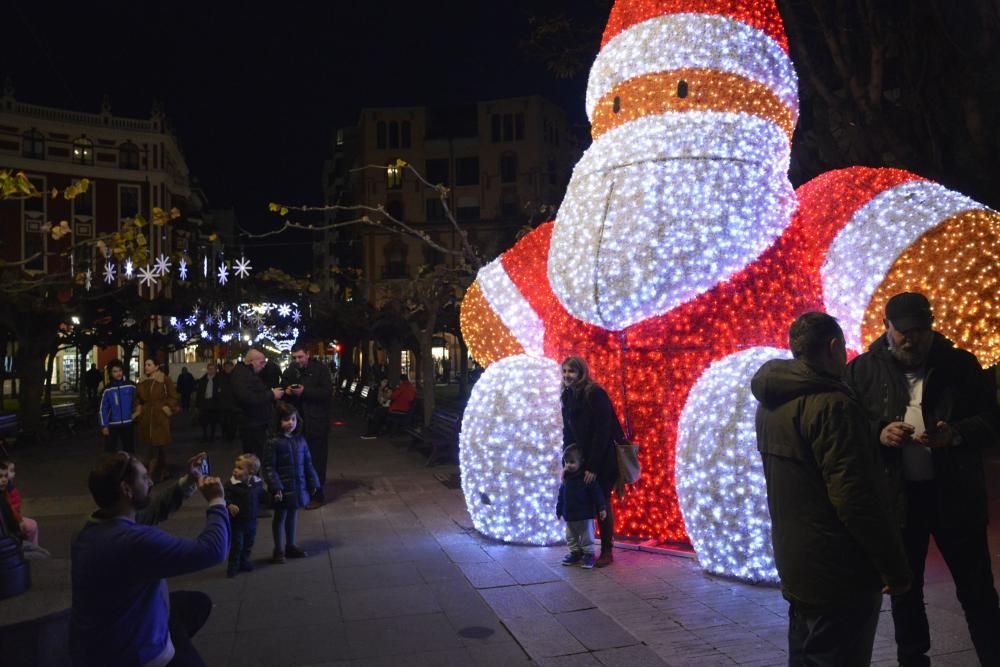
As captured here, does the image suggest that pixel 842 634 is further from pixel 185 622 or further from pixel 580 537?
pixel 580 537

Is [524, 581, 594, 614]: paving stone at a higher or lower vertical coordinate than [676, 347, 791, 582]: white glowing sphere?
lower

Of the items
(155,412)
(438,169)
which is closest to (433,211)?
(438,169)

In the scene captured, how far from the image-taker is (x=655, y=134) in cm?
557

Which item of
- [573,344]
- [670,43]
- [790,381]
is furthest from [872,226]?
[790,381]

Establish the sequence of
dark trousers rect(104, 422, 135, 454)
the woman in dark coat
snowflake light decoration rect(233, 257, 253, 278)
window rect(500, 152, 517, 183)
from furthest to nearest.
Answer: window rect(500, 152, 517, 183) < snowflake light decoration rect(233, 257, 253, 278) < dark trousers rect(104, 422, 135, 454) < the woman in dark coat

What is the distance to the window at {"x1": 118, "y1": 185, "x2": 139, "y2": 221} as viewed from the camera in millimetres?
45438

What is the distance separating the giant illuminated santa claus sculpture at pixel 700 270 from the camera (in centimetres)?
503

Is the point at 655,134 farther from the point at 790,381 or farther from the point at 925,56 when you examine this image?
the point at 925,56

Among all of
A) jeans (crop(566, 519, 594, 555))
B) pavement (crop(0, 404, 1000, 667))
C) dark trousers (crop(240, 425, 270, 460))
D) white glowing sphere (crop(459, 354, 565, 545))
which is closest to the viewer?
pavement (crop(0, 404, 1000, 667))

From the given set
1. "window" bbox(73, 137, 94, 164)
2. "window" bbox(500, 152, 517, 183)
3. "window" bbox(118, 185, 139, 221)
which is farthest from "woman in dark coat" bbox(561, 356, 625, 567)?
"window" bbox(500, 152, 517, 183)

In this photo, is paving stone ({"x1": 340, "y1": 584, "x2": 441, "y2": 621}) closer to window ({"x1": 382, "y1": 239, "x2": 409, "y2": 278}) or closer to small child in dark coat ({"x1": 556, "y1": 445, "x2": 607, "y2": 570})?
small child in dark coat ({"x1": 556, "y1": 445, "x2": 607, "y2": 570})

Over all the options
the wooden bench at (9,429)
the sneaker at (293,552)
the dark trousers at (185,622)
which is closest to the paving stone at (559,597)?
the sneaker at (293,552)

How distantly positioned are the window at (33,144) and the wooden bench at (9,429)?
3082 cm

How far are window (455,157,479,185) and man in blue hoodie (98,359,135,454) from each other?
138 feet
